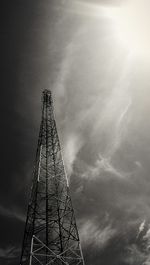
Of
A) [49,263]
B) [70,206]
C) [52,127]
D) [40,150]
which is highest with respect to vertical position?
[52,127]

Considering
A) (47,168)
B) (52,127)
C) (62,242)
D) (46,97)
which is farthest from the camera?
(46,97)

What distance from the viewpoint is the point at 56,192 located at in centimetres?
1955

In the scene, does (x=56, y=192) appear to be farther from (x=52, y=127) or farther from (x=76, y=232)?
(x=52, y=127)

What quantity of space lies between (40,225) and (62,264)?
3.06 meters

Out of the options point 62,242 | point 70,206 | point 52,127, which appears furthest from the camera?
point 52,127

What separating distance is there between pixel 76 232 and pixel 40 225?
291cm

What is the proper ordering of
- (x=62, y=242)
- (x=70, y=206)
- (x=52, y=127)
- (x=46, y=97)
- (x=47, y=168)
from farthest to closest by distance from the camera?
(x=46, y=97)
(x=52, y=127)
(x=47, y=168)
(x=70, y=206)
(x=62, y=242)

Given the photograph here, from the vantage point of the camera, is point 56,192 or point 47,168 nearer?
point 56,192

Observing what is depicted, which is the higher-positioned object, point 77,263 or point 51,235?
point 51,235

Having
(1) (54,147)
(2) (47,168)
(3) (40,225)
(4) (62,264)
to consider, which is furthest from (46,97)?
(4) (62,264)

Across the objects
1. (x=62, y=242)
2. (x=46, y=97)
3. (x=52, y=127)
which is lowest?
(x=62, y=242)

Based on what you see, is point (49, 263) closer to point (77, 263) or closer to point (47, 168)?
point (77, 263)

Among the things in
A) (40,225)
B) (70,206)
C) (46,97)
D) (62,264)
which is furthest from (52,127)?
(62,264)

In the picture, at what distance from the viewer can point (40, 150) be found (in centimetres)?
2255
